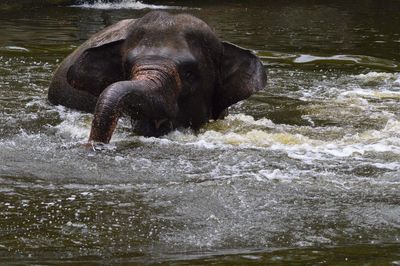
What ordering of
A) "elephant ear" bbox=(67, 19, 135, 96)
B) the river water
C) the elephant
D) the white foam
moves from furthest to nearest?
1. the white foam
2. "elephant ear" bbox=(67, 19, 135, 96)
3. the elephant
4. the river water

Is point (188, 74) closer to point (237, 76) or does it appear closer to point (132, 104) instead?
point (237, 76)

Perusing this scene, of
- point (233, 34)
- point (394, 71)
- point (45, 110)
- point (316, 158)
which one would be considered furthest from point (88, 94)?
point (233, 34)

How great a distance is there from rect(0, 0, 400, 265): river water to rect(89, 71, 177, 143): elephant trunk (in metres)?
0.19

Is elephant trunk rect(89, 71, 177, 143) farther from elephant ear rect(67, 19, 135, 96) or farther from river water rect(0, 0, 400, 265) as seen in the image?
elephant ear rect(67, 19, 135, 96)

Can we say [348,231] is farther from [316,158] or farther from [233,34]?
[233,34]

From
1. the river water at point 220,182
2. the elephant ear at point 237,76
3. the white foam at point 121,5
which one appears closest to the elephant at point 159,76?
the elephant ear at point 237,76

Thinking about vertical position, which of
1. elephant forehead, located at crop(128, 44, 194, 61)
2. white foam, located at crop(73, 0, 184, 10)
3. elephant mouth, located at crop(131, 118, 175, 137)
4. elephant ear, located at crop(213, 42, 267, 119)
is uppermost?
elephant forehead, located at crop(128, 44, 194, 61)

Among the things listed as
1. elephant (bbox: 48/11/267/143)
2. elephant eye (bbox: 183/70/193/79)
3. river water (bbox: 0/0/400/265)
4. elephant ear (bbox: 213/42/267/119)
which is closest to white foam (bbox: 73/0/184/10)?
river water (bbox: 0/0/400/265)

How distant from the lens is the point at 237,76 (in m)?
8.68

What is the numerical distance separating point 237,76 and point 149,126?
1342 millimetres

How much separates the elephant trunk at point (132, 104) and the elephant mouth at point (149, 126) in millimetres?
76

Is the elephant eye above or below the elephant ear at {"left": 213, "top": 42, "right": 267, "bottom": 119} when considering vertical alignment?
above

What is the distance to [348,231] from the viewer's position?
4910 mm

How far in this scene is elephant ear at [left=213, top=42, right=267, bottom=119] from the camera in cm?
864
